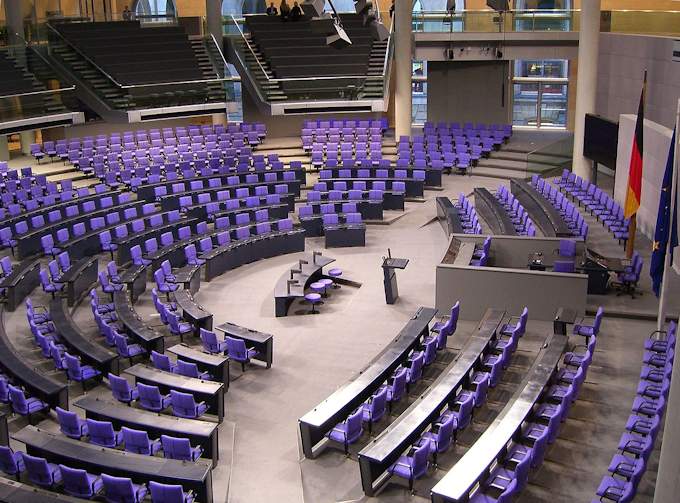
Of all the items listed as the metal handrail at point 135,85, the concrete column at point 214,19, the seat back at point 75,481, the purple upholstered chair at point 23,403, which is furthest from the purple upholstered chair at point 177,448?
the concrete column at point 214,19

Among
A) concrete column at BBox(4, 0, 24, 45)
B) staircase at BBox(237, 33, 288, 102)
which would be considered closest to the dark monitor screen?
staircase at BBox(237, 33, 288, 102)

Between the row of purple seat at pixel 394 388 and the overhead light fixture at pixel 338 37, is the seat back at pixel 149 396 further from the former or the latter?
the overhead light fixture at pixel 338 37

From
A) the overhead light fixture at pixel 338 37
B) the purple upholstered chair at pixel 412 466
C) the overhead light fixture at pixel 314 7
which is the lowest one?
the purple upholstered chair at pixel 412 466

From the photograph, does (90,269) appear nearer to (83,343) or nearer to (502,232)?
(83,343)

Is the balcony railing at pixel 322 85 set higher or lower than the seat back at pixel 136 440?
higher

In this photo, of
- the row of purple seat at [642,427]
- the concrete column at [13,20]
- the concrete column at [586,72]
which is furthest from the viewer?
the concrete column at [13,20]

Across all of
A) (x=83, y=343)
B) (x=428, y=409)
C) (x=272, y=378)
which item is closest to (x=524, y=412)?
(x=428, y=409)

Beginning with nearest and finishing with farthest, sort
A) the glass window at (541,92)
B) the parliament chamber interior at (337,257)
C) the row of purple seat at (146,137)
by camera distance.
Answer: the parliament chamber interior at (337,257) → the row of purple seat at (146,137) → the glass window at (541,92)

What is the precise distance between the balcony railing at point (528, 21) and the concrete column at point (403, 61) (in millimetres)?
1489

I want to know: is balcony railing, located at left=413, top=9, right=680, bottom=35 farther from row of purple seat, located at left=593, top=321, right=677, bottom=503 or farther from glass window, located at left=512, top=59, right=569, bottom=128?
row of purple seat, located at left=593, top=321, right=677, bottom=503

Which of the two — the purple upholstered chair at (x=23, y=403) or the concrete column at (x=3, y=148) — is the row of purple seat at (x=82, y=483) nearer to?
the purple upholstered chair at (x=23, y=403)

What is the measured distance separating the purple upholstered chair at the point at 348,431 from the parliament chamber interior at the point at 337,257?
0.03 meters

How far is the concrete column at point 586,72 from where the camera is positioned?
24406 mm

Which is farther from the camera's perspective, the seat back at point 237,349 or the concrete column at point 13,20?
the concrete column at point 13,20
